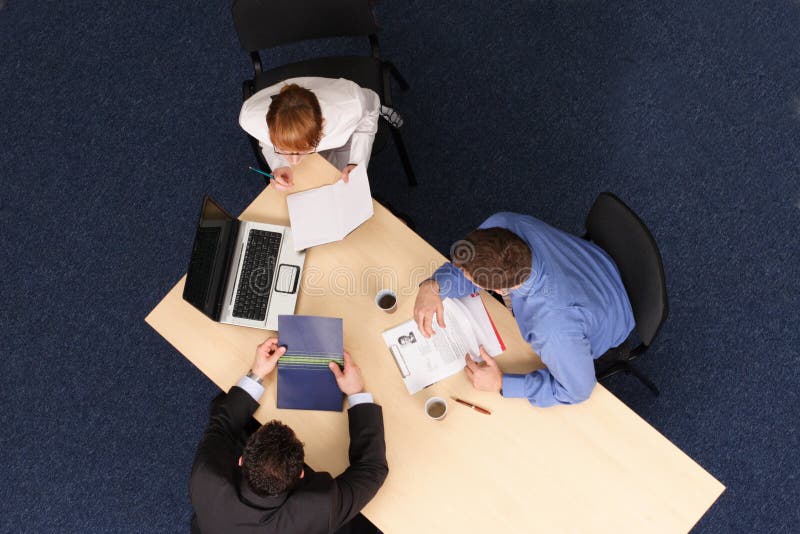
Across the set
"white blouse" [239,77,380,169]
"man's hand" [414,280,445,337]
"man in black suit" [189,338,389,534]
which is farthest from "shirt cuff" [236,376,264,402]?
"white blouse" [239,77,380,169]

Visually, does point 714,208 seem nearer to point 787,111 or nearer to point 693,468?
point 787,111

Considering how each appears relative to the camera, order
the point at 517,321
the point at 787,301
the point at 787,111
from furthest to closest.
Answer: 1. the point at 787,111
2. the point at 787,301
3. the point at 517,321

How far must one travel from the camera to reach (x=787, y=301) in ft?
8.22

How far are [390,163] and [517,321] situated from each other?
1322 mm

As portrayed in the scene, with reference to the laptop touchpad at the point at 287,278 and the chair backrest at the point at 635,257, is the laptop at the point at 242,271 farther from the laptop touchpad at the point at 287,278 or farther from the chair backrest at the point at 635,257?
the chair backrest at the point at 635,257

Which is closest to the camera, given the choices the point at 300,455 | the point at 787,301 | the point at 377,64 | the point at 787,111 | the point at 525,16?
the point at 300,455

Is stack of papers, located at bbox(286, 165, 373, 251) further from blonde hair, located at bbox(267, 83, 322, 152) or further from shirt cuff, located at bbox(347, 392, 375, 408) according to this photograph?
shirt cuff, located at bbox(347, 392, 375, 408)

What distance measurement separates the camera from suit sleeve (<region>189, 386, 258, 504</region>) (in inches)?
64.9

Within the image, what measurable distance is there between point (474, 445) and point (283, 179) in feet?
3.24

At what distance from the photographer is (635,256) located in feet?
5.71

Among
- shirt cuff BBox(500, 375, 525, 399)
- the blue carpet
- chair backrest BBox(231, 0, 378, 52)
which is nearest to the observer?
shirt cuff BBox(500, 375, 525, 399)

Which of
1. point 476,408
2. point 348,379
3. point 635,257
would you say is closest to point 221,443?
point 348,379

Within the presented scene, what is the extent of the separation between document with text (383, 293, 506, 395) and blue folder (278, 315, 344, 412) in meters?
0.16

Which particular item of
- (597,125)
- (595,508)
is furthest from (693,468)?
(597,125)
